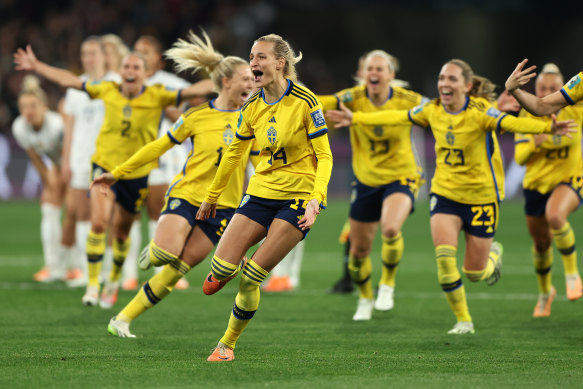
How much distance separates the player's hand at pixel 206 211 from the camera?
7.04 meters

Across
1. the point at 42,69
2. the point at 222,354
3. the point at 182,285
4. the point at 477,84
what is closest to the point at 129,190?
the point at 42,69

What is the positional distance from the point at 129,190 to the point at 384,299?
9.38 feet

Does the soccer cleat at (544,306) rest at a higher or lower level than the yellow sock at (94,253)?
higher

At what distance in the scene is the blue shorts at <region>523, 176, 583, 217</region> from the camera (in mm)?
9258

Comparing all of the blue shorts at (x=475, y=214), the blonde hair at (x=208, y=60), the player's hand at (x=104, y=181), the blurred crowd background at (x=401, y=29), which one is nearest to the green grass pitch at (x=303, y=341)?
the blue shorts at (x=475, y=214)

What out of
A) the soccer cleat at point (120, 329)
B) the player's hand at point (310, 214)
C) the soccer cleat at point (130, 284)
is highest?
the player's hand at point (310, 214)

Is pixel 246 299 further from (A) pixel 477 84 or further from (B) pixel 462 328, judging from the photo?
(A) pixel 477 84

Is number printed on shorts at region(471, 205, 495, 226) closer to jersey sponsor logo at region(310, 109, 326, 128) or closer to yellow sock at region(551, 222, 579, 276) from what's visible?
yellow sock at region(551, 222, 579, 276)

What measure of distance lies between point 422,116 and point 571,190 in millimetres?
1840

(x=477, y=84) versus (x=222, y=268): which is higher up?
(x=477, y=84)

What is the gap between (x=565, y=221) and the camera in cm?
920

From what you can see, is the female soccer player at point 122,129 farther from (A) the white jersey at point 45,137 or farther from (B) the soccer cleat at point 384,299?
(A) the white jersey at point 45,137

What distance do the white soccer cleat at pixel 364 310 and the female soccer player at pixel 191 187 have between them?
2062 mm

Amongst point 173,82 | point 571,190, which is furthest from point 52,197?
point 571,190
